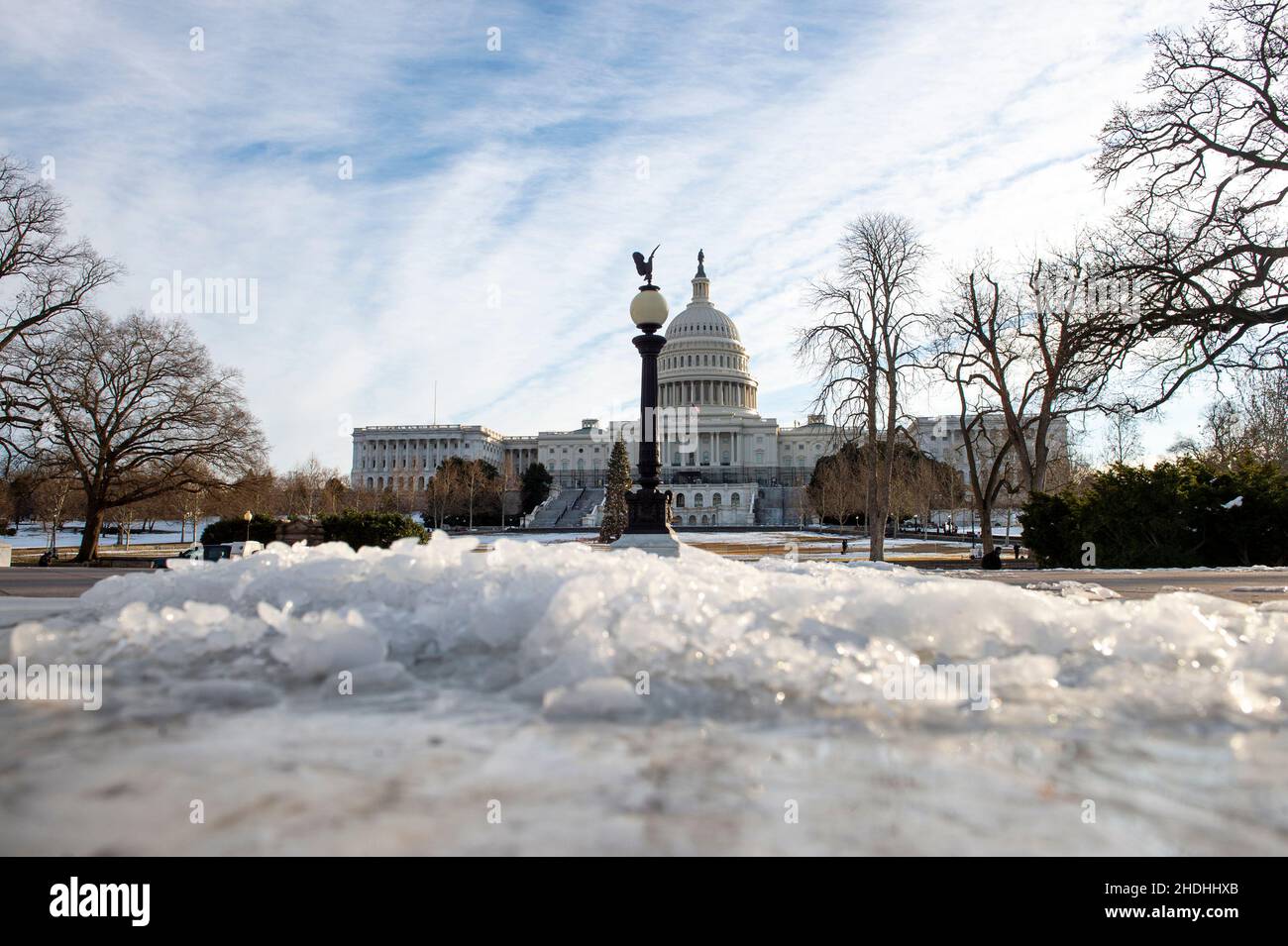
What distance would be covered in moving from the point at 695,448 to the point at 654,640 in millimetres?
96894

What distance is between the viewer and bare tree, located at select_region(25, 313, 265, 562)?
82.5 feet

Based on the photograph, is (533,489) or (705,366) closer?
(533,489)

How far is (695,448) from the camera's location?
9862 centimetres

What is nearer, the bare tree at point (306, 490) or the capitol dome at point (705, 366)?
the bare tree at point (306, 490)

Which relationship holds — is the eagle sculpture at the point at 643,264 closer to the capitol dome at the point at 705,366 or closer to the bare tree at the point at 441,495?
the bare tree at the point at 441,495

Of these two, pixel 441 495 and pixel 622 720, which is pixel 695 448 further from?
pixel 622 720

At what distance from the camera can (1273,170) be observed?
12.7 m

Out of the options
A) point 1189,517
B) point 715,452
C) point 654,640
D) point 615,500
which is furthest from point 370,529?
point 715,452

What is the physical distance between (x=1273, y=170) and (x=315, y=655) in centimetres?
1658

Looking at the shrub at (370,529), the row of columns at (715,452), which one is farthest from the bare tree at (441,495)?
the shrub at (370,529)

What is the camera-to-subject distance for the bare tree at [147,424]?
25156 mm

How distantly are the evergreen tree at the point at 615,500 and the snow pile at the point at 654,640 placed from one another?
26640 mm

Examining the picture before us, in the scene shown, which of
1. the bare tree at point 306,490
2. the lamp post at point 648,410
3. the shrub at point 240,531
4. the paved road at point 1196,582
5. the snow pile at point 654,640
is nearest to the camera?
the snow pile at point 654,640
